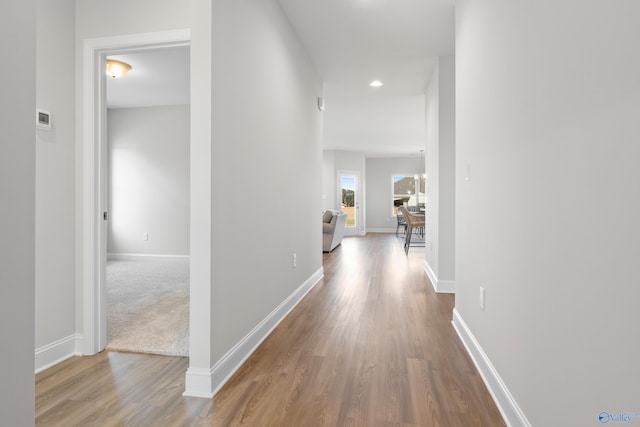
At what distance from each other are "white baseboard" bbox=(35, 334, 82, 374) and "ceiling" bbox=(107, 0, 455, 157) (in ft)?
6.32

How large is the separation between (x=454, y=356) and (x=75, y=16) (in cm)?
325

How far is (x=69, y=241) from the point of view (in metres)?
2.26

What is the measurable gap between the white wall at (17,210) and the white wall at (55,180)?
1.51 m

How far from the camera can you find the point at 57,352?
85.5 inches

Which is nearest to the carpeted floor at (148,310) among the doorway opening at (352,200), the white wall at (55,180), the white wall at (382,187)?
the white wall at (55,180)

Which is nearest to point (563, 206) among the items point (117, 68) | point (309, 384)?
point (309, 384)

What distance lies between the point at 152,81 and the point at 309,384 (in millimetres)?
4513

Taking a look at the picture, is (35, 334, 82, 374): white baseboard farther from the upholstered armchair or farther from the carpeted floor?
the upholstered armchair

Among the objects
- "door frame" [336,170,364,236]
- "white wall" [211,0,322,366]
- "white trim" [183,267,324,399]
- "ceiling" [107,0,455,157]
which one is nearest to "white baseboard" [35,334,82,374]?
"white trim" [183,267,324,399]

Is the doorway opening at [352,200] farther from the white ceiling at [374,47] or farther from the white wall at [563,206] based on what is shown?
the white wall at [563,206]

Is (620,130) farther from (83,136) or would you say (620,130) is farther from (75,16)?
(75,16)

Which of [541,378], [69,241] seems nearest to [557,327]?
[541,378]

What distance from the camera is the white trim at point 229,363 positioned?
178 cm

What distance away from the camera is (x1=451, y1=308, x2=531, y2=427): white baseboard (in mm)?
1454
